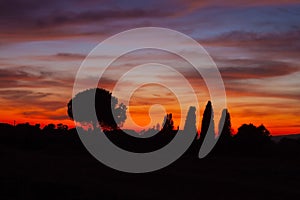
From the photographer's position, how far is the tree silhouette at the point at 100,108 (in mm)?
124725

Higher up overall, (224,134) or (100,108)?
(100,108)

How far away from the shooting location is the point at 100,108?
13062 cm


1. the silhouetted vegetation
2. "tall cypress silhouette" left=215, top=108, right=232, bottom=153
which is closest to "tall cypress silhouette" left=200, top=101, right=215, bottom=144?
"tall cypress silhouette" left=215, top=108, right=232, bottom=153

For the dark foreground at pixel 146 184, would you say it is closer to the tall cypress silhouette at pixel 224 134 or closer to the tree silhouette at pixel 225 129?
the tall cypress silhouette at pixel 224 134

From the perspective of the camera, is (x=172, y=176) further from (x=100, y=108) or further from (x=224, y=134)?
(x=100, y=108)

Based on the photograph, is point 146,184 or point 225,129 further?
point 225,129

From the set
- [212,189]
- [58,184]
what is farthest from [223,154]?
[58,184]

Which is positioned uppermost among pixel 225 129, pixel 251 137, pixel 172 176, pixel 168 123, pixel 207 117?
pixel 168 123

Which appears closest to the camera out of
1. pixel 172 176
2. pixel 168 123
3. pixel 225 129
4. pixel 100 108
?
pixel 172 176

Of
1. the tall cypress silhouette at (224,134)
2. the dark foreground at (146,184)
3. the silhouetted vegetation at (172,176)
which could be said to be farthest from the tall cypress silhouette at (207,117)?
the dark foreground at (146,184)

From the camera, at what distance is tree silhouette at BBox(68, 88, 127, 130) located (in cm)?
12472

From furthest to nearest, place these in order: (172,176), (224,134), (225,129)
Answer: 1. (225,129)
2. (224,134)
3. (172,176)

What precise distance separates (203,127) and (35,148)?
87.4ft

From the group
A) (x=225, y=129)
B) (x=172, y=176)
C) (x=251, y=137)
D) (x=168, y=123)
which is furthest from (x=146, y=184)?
(x=168, y=123)
